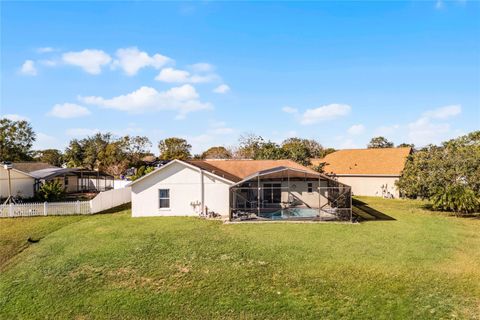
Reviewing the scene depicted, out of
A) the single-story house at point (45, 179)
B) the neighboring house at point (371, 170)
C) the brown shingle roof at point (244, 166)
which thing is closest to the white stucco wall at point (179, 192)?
the brown shingle roof at point (244, 166)

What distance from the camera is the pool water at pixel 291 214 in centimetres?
2034

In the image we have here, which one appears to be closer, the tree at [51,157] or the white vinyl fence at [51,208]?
the white vinyl fence at [51,208]

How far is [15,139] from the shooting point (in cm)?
5247

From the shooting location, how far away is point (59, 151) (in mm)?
86250

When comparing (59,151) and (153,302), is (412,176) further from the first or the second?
(59,151)

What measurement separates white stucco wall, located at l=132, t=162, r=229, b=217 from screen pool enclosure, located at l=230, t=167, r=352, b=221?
1.23m

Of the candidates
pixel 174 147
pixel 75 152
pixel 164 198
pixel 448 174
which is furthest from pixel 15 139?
pixel 448 174

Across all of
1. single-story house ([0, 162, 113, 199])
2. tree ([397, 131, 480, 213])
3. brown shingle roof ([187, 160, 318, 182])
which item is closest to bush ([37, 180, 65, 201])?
single-story house ([0, 162, 113, 199])

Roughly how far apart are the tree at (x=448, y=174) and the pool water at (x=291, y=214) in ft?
30.1

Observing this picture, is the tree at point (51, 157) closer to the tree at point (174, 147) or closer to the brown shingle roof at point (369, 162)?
the tree at point (174, 147)

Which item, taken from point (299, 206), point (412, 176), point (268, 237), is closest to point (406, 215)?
point (412, 176)

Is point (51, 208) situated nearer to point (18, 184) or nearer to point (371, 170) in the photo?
point (18, 184)

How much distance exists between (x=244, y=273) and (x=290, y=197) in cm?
1444

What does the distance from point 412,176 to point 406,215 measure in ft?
13.2
